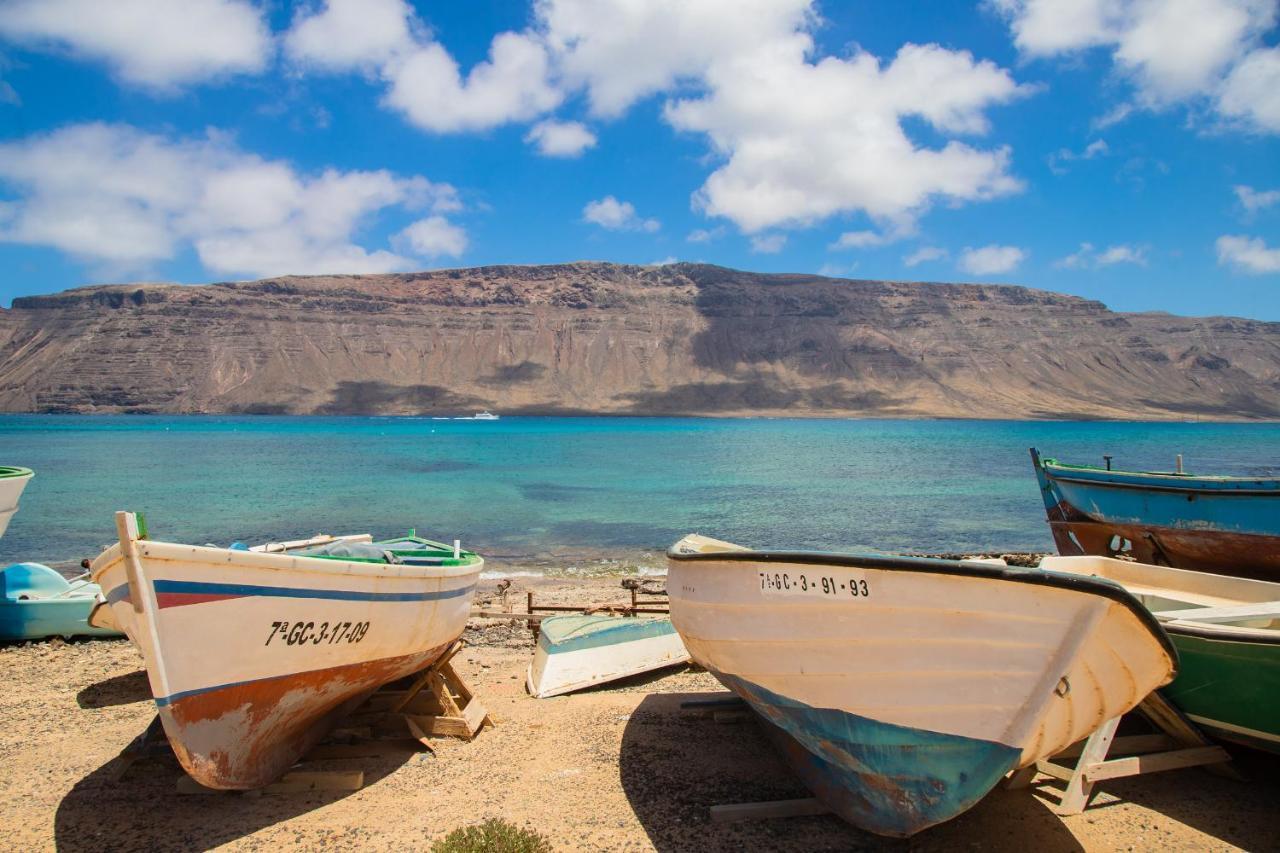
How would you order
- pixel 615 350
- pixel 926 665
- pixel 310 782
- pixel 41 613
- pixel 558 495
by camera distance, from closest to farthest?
1. pixel 926 665
2. pixel 310 782
3. pixel 41 613
4. pixel 558 495
5. pixel 615 350

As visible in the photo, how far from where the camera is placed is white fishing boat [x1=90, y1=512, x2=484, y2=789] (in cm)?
515

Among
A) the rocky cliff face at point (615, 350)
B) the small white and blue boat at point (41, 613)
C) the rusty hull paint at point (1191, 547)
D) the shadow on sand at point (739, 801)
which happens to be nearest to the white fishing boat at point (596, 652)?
the shadow on sand at point (739, 801)

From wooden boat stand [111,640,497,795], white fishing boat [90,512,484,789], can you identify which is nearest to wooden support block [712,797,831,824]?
Result: wooden boat stand [111,640,497,795]

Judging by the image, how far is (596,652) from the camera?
9273 millimetres

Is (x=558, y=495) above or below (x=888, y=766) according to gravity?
below

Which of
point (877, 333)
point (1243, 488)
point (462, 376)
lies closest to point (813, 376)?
point (877, 333)

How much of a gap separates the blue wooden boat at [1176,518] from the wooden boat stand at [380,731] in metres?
10.7

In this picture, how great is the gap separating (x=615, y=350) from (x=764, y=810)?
174 metres

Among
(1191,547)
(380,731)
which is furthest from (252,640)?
(1191,547)

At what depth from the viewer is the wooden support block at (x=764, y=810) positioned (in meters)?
5.77

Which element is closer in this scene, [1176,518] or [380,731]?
[380,731]

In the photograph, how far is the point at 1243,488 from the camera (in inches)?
443

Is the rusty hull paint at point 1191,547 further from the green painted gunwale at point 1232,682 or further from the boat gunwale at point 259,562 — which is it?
the boat gunwale at point 259,562

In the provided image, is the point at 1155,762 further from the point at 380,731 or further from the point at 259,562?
the point at 259,562
